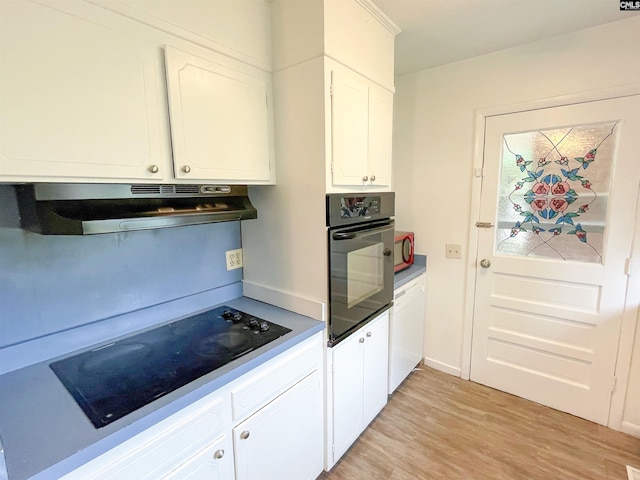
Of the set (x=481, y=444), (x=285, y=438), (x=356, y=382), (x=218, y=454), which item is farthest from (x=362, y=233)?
(x=481, y=444)

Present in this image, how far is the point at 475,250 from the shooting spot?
7.57 feet

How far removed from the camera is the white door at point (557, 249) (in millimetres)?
1817

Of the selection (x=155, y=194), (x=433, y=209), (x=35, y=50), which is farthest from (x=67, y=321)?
(x=433, y=209)

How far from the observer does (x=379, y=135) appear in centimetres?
177

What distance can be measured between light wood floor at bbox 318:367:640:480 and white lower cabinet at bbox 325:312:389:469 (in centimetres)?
14

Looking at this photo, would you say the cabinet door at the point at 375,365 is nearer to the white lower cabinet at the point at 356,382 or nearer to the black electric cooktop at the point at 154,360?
the white lower cabinet at the point at 356,382

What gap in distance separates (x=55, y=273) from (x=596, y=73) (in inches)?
116

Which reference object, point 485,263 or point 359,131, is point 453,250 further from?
point 359,131

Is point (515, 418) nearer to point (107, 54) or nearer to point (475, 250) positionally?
point (475, 250)

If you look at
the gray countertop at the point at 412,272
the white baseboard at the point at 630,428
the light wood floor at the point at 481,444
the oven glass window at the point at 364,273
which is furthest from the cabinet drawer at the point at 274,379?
the white baseboard at the point at 630,428

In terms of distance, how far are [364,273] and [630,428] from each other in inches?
76.6

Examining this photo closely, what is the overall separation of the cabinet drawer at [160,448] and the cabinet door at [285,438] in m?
0.15

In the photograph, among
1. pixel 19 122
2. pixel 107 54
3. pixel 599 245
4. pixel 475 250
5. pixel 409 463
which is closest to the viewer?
pixel 19 122

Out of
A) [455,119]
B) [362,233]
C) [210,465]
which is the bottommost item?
[210,465]
